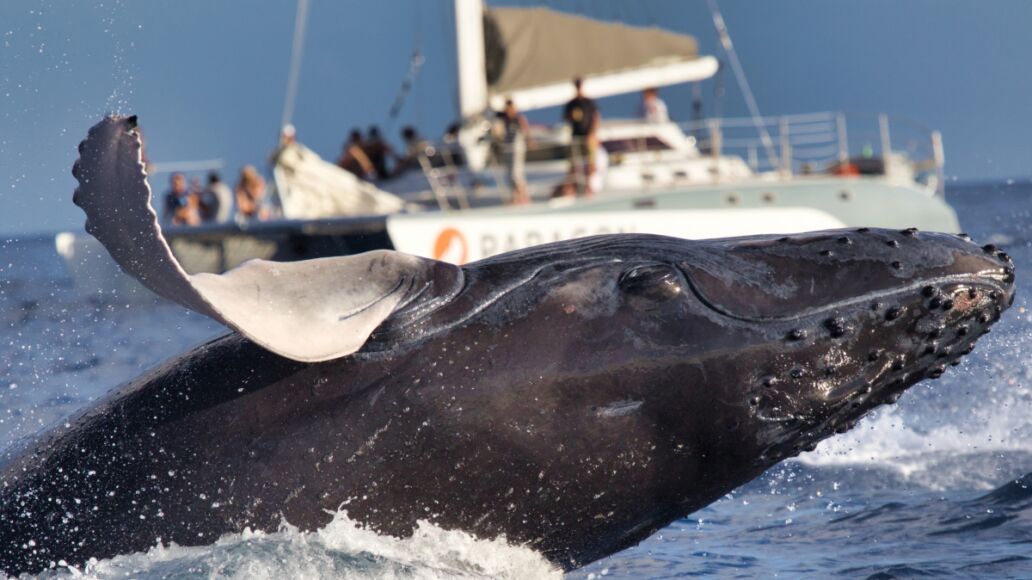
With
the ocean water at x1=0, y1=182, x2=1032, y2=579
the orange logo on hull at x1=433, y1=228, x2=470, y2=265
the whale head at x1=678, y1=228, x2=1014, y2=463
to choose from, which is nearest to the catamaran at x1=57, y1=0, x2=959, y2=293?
the orange logo on hull at x1=433, y1=228, x2=470, y2=265

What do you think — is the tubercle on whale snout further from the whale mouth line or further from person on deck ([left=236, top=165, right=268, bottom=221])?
person on deck ([left=236, top=165, right=268, bottom=221])

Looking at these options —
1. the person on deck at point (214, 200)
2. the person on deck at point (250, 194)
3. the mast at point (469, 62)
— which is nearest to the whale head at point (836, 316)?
A: the mast at point (469, 62)

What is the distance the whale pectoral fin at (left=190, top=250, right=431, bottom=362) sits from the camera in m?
4.57

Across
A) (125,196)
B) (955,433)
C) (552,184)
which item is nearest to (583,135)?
(552,184)

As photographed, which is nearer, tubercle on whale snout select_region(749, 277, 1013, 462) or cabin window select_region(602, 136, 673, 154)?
tubercle on whale snout select_region(749, 277, 1013, 462)

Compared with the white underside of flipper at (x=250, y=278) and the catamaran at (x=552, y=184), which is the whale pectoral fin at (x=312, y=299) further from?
the catamaran at (x=552, y=184)

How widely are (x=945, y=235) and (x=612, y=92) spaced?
99.7ft

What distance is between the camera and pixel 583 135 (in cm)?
2847

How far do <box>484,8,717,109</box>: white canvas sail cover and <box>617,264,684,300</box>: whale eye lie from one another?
93.5 feet

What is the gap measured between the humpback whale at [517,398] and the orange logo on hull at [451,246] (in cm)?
1797

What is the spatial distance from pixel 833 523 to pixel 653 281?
3.81 metres

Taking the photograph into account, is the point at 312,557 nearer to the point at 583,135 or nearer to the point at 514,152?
the point at 514,152

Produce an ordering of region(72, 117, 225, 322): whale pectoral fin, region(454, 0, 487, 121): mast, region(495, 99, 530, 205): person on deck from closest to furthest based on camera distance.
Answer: region(72, 117, 225, 322): whale pectoral fin
region(495, 99, 530, 205): person on deck
region(454, 0, 487, 121): mast

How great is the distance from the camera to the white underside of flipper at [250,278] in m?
4.41
